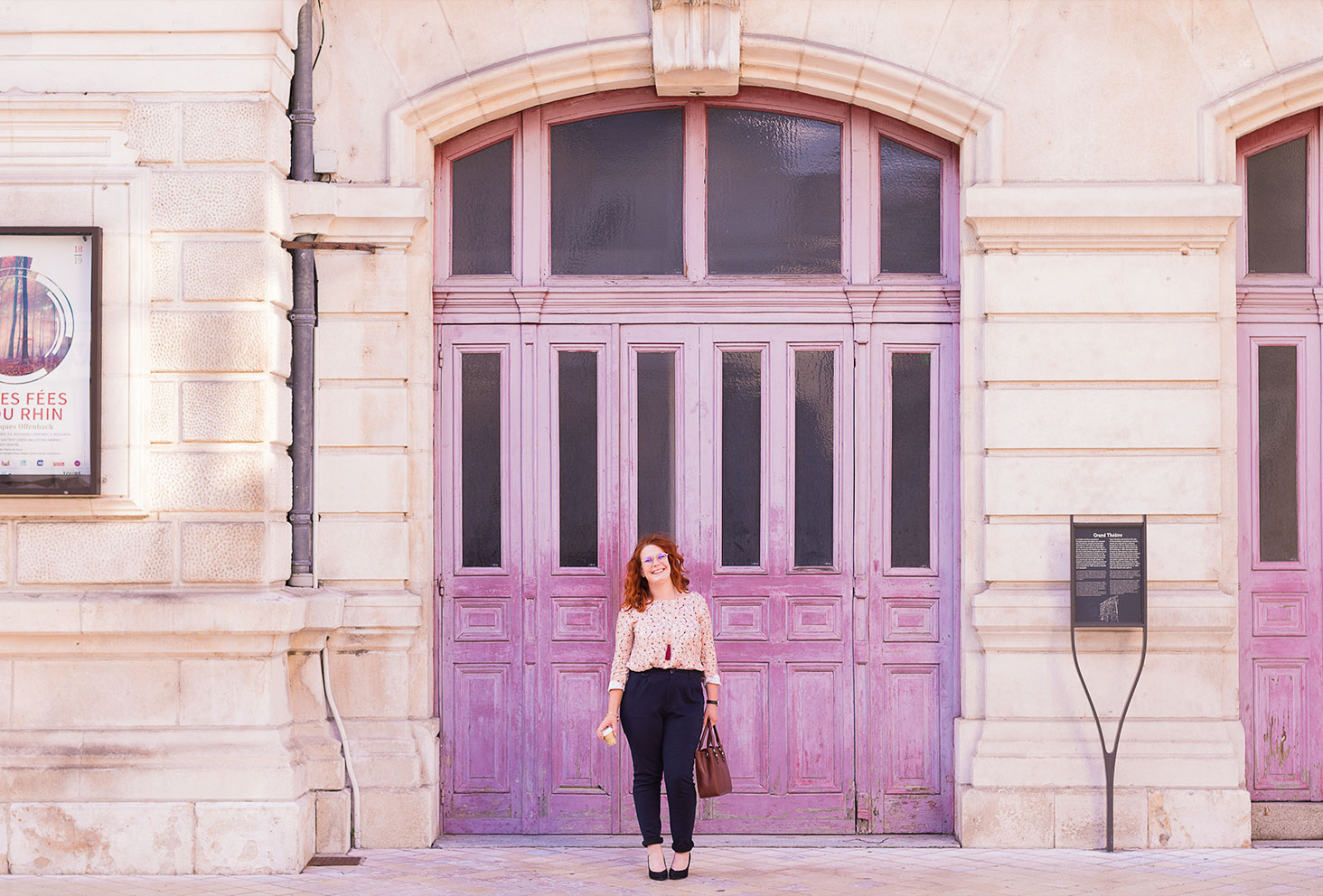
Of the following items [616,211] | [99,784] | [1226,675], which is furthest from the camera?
[616,211]

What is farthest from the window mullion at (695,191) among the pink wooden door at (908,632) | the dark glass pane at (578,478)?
the pink wooden door at (908,632)

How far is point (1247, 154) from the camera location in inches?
331

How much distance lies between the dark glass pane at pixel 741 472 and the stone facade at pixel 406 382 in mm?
1153

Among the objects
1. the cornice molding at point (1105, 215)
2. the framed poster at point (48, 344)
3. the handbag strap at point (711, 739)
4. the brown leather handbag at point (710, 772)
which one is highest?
the cornice molding at point (1105, 215)

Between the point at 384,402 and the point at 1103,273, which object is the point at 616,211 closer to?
the point at 384,402

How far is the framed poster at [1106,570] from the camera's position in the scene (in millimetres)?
7781

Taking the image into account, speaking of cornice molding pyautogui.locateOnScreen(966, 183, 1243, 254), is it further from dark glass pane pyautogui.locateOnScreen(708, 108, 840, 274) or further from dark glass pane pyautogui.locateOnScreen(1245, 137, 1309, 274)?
dark glass pane pyautogui.locateOnScreen(708, 108, 840, 274)

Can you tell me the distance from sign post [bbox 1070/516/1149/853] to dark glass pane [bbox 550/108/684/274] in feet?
8.94

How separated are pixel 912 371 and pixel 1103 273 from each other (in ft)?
3.80

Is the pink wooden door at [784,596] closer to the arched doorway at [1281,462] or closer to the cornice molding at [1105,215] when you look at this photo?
the cornice molding at [1105,215]

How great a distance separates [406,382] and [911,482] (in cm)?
288

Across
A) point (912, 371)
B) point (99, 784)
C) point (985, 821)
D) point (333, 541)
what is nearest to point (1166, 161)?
point (912, 371)

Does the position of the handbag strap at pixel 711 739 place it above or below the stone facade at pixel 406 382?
below

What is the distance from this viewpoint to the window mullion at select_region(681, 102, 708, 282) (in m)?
8.46
